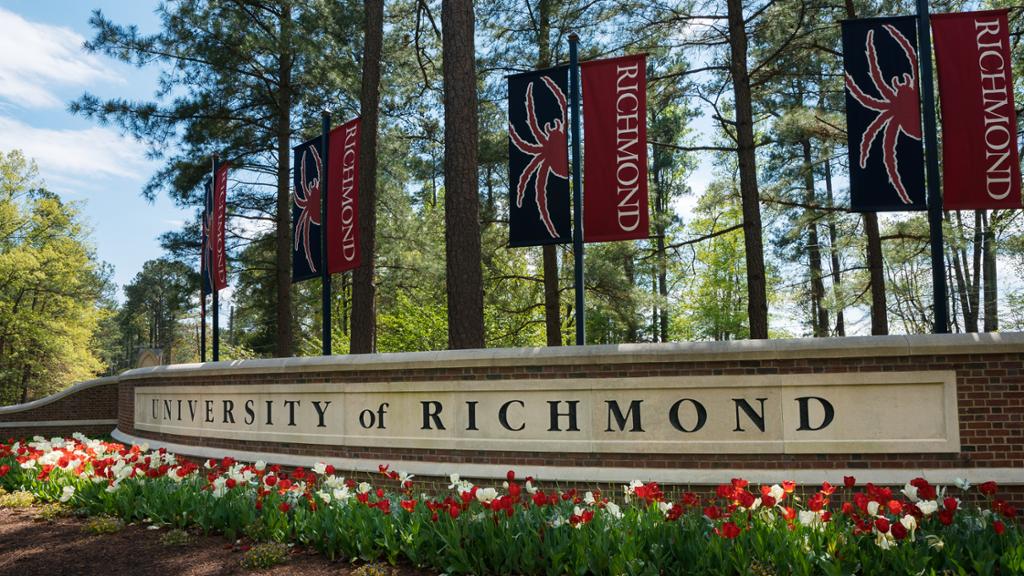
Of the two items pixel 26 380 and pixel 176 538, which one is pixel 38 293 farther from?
pixel 176 538

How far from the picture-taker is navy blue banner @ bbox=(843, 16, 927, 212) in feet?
25.7

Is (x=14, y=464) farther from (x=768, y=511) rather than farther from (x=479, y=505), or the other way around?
(x=768, y=511)

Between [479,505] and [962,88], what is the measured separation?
6.31m

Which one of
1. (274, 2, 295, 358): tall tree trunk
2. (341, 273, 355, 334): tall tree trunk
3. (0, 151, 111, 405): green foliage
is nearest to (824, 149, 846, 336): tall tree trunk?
(274, 2, 295, 358): tall tree trunk

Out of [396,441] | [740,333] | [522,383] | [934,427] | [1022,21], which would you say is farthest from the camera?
[740,333]

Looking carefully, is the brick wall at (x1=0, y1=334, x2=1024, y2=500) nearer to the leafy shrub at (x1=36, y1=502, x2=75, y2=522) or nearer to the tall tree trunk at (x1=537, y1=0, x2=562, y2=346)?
the leafy shrub at (x1=36, y1=502, x2=75, y2=522)

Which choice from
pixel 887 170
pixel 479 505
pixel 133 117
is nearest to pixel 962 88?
pixel 887 170

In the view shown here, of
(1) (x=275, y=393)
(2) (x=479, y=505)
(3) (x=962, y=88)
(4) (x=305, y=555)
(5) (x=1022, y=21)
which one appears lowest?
(4) (x=305, y=555)

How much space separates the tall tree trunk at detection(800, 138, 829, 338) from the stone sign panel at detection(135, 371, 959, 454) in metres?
11.8

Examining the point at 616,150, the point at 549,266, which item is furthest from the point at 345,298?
the point at 616,150

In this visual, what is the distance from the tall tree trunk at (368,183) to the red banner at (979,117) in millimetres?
8913

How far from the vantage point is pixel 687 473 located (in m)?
6.88

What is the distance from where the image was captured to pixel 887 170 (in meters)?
7.84

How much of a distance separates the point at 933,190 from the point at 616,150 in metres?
3.19
